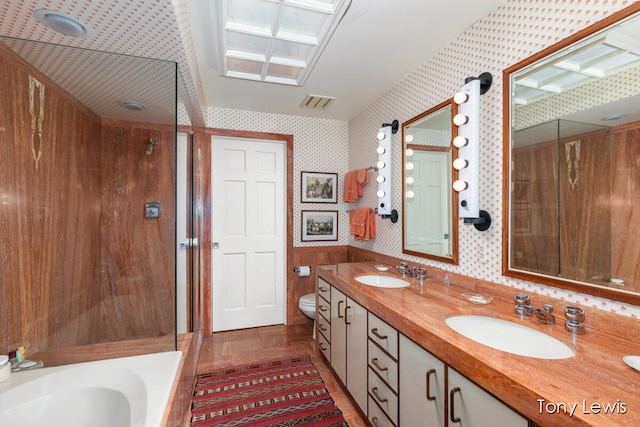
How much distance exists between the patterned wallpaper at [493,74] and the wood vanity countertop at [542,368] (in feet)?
0.74

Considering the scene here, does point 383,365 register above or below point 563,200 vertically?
below

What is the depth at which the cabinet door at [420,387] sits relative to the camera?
1116 millimetres

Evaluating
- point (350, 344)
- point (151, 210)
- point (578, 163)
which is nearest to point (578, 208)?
point (578, 163)

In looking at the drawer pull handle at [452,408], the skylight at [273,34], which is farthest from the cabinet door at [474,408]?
the skylight at [273,34]

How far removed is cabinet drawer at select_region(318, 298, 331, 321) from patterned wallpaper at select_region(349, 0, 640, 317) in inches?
30.5

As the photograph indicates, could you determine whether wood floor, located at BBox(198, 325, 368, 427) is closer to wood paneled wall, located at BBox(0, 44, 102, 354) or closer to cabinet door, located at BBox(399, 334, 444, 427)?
cabinet door, located at BBox(399, 334, 444, 427)

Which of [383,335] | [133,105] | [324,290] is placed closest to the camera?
[383,335]

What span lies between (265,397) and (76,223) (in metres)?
1.77

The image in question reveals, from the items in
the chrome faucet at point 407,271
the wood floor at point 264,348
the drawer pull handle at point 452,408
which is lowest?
the wood floor at point 264,348

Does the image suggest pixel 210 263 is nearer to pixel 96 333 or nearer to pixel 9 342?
pixel 96 333

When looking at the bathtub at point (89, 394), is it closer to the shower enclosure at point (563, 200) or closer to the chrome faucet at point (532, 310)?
the chrome faucet at point (532, 310)

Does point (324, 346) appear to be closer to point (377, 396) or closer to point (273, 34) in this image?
point (377, 396)

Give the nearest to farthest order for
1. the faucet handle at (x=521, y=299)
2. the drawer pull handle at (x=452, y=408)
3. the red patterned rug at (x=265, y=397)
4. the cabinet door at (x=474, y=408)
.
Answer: the cabinet door at (x=474, y=408) → the drawer pull handle at (x=452, y=408) → the faucet handle at (x=521, y=299) → the red patterned rug at (x=265, y=397)

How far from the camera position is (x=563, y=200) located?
50.8 inches
